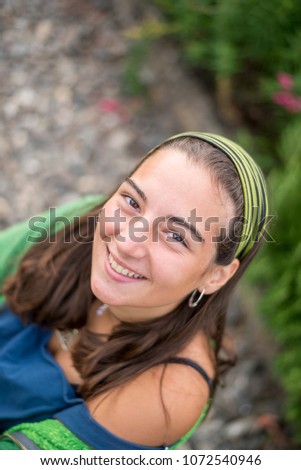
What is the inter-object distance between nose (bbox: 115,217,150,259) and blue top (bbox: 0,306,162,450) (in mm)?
630

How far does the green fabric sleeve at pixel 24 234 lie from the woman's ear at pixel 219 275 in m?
0.70

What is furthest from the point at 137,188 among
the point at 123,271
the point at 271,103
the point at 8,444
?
the point at 271,103

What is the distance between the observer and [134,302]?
5.94ft

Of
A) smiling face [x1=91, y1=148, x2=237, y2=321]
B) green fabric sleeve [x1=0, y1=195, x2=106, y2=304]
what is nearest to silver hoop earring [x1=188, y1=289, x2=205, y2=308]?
smiling face [x1=91, y1=148, x2=237, y2=321]

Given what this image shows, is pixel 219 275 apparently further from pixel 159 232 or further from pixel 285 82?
pixel 285 82

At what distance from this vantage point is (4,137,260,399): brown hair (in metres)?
1.82

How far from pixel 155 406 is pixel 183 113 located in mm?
2776

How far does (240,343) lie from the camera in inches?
136

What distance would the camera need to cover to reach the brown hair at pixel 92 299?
182cm

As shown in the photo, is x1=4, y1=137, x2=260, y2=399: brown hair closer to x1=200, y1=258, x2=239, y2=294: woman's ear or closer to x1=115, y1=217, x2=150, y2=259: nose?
x1=200, y1=258, x2=239, y2=294: woman's ear

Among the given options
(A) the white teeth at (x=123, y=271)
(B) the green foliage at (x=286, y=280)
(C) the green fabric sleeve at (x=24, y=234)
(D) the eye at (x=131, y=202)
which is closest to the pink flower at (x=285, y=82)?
(B) the green foliage at (x=286, y=280)

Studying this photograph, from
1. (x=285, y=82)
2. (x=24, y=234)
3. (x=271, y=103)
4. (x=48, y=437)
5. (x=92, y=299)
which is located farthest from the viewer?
(x=271, y=103)

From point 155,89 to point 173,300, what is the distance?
9.66ft
